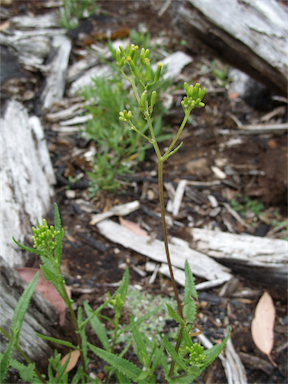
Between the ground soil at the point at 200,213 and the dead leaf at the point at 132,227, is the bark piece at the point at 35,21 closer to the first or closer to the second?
the ground soil at the point at 200,213

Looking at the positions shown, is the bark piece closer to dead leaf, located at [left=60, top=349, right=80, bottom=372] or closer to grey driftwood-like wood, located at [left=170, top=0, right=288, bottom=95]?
grey driftwood-like wood, located at [left=170, top=0, right=288, bottom=95]

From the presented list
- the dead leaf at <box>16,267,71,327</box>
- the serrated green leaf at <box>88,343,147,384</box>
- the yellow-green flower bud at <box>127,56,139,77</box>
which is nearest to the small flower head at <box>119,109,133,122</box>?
the yellow-green flower bud at <box>127,56,139,77</box>

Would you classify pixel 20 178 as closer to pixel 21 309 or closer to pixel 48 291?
pixel 48 291

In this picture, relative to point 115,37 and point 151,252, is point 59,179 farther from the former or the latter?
point 115,37

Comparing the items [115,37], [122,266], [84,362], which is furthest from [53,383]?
[115,37]

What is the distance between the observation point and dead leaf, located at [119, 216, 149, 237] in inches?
118

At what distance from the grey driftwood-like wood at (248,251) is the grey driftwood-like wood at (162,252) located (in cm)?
8

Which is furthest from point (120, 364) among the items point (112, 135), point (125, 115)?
point (112, 135)

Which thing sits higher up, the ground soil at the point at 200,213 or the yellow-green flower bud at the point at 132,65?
the yellow-green flower bud at the point at 132,65

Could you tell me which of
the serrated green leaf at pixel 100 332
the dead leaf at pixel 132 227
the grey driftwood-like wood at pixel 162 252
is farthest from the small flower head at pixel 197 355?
the dead leaf at pixel 132 227

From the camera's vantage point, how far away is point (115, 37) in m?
4.74

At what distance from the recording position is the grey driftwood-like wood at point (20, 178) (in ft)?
7.61

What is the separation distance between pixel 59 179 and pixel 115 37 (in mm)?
2544

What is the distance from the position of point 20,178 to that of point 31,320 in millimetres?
1182
